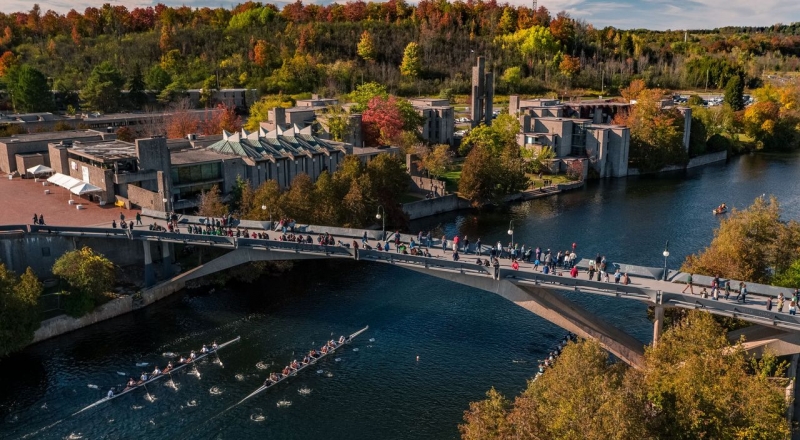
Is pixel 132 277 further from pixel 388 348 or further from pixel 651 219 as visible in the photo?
pixel 651 219

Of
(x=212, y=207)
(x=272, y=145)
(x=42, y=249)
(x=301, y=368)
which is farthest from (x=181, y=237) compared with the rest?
(x=272, y=145)

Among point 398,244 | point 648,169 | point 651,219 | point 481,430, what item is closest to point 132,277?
point 398,244

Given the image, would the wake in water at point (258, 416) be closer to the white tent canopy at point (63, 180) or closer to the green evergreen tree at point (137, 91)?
the white tent canopy at point (63, 180)

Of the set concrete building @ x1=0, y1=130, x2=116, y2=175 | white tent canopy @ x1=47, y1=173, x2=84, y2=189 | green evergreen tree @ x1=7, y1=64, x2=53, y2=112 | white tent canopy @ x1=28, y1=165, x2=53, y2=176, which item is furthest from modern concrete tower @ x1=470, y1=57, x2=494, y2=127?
white tent canopy @ x1=47, y1=173, x2=84, y2=189

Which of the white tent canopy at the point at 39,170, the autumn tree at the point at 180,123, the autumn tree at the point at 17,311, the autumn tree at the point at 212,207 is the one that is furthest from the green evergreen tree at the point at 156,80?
the autumn tree at the point at 17,311

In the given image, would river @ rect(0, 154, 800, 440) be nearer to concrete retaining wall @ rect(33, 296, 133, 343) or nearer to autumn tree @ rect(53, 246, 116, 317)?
concrete retaining wall @ rect(33, 296, 133, 343)

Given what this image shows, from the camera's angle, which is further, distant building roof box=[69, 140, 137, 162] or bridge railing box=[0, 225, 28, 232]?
distant building roof box=[69, 140, 137, 162]
